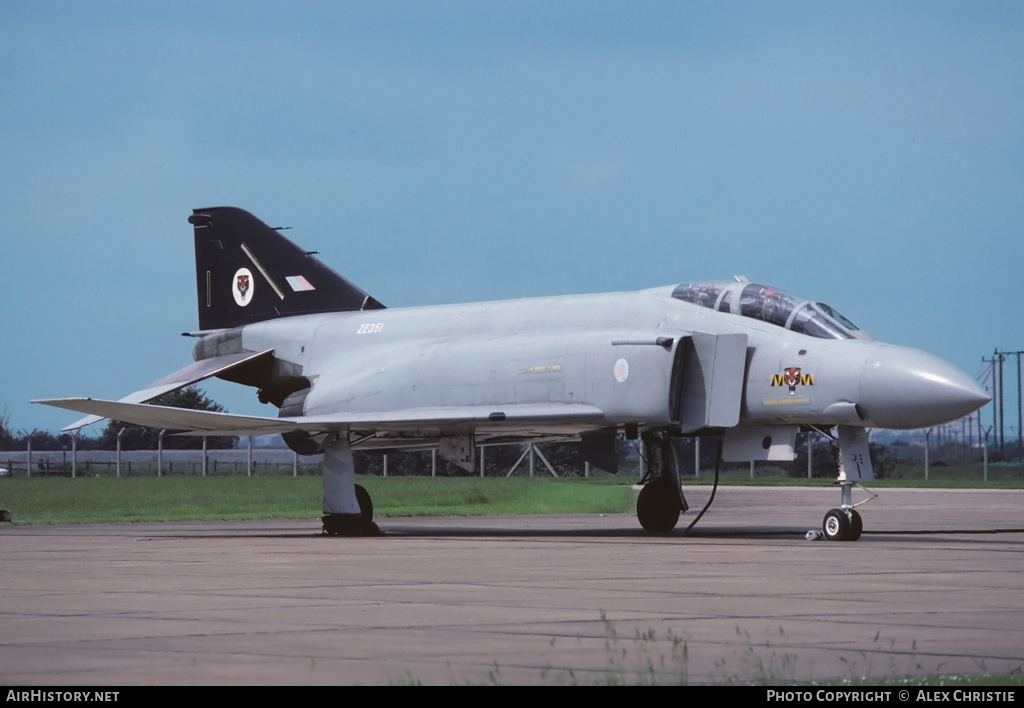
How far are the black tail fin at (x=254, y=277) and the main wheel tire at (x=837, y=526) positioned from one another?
8.62 metres

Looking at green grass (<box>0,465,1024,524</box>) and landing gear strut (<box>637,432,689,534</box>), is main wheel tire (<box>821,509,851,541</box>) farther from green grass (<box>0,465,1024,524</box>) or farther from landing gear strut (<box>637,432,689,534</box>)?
green grass (<box>0,465,1024,524</box>)

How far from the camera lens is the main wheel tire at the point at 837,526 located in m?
15.2

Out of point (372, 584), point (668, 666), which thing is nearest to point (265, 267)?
point (372, 584)

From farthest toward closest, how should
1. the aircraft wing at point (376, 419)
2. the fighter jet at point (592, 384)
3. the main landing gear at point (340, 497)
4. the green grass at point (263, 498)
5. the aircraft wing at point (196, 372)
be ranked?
1. the green grass at point (263, 498)
2. the aircraft wing at point (196, 372)
3. the main landing gear at point (340, 497)
4. the aircraft wing at point (376, 419)
5. the fighter jet at point (592, 384)

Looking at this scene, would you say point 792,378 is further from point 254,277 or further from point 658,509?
point 254,277

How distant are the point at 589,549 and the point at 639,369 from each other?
9.64 feet

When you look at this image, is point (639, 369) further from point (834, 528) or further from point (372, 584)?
point (372, 584)

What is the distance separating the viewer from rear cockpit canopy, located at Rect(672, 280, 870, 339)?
16.1m

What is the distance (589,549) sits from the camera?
14.2 meters

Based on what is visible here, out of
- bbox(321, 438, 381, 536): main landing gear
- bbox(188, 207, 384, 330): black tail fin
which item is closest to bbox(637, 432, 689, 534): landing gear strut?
bbox(321, 438, 381, 536): main landing gear

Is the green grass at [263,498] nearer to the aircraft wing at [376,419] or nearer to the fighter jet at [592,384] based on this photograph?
the fighter jet at [592,384]

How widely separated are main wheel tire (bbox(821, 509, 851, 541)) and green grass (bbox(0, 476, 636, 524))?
1106cm

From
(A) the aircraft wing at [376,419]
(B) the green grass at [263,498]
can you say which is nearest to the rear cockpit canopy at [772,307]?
(A) the aircraft wing at [376,419]

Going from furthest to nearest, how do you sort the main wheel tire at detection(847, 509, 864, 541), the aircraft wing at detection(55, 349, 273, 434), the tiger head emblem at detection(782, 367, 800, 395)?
the aircraft wing at detection(55, 349, 273, 434)
the tiger head emblem at detection(782, 367, 800, 395)
the main wheel tire at detection(847, 509, 864, 541)
